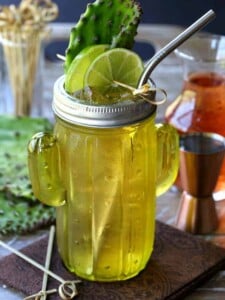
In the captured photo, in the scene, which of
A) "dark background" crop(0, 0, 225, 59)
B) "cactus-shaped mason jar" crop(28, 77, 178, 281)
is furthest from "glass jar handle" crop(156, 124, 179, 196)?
"dark background" crop(0, 0, 225, 59)

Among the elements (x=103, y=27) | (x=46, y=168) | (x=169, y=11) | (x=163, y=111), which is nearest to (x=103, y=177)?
(x=46, y=168)

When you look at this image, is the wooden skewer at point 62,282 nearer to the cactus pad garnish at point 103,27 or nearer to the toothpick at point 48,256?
the toothpick at point 48,256

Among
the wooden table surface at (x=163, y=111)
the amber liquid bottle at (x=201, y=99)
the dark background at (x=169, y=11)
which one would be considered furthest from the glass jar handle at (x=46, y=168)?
the dark background at (x=169, y=11)

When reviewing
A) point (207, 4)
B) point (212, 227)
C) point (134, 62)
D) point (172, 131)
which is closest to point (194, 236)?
point (212, 227)

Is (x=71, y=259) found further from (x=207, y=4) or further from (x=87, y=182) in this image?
(x=207, y=4)

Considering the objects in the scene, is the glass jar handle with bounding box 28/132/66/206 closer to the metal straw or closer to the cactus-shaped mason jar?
the cactus-shaped mason jar
